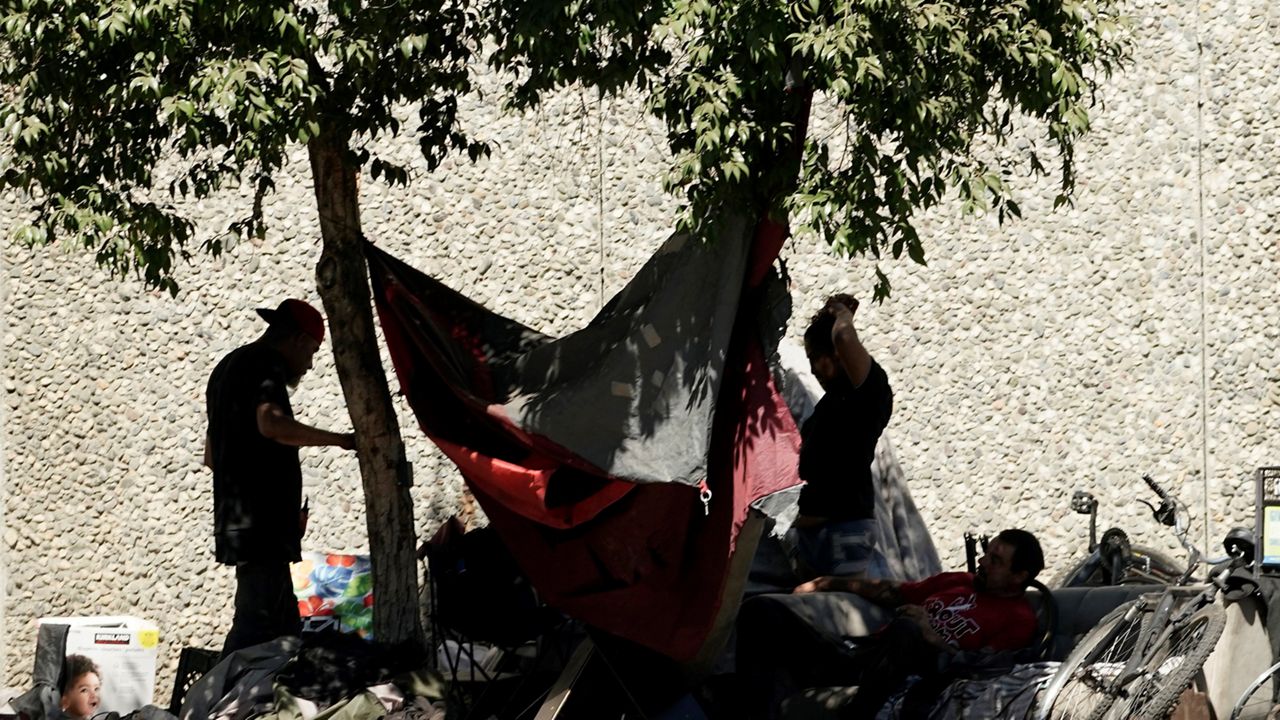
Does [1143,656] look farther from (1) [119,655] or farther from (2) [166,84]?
(1) [119,655]

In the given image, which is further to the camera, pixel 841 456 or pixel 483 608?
pixel 841 456

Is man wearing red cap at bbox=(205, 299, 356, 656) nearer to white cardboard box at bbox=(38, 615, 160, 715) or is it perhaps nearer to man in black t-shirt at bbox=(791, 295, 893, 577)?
white cardboard box at bbox=(38, 615, 160, 715)

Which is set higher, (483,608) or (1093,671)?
(483,608)

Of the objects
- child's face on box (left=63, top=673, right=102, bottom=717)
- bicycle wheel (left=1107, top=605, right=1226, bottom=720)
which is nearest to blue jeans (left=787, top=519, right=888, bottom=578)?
bicycle wheel (left=1107, top=605, right=1226, bottom=720)

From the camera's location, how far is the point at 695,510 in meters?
5.35

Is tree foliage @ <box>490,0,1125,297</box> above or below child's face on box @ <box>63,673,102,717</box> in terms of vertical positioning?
above

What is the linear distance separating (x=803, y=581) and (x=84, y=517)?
15.5 feet

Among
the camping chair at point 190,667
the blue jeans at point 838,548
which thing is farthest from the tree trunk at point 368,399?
the blue jeans at point 838,548

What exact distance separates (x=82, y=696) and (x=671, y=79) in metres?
3.13

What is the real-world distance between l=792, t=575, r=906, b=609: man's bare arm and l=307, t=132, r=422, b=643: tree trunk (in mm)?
1368

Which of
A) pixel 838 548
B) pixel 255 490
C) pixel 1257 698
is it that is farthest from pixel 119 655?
pixel 1257 698

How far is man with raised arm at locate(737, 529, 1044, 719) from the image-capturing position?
5363 millimetres

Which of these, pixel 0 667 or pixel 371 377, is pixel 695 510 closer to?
pixel 371 377

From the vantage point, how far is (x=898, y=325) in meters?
9.60
